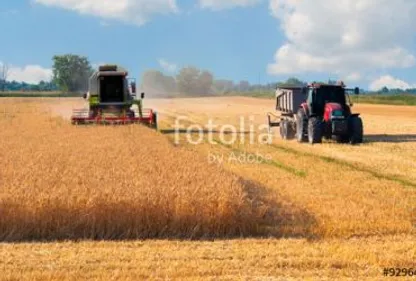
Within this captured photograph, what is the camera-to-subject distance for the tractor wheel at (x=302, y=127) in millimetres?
20516

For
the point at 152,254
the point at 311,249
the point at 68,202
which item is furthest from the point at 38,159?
the point at 311,249

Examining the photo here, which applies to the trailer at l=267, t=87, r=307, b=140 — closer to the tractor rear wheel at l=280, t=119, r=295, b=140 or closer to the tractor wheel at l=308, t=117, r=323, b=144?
the tractor rear wheel at l=280, t=119, r=295, b=140

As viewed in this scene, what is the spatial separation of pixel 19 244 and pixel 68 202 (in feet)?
2.68

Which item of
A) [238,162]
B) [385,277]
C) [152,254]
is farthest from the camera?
[238,162]

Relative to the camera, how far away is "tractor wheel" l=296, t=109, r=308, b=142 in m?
20.5

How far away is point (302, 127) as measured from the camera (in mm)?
20484

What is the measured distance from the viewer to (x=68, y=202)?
25.2ft

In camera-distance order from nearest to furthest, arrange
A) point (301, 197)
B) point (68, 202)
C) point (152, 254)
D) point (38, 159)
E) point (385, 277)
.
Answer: point (385, 277), point (152, 254), point (68, 202), point (301, 197), point (38, 159)

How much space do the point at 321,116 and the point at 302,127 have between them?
0.72m

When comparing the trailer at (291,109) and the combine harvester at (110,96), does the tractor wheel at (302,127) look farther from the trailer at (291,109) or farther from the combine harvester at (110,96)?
the combine harvester at (110,96)

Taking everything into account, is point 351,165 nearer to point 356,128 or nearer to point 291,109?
point 356,128

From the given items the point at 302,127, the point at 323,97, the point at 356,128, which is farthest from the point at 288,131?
the point at 356,128

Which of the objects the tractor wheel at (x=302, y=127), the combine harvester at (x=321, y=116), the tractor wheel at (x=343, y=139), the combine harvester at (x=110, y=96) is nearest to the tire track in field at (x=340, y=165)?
the combine harvester at (x=321, y=116)

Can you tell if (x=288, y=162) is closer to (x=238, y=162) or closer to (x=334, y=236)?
(x=238, y=162)
